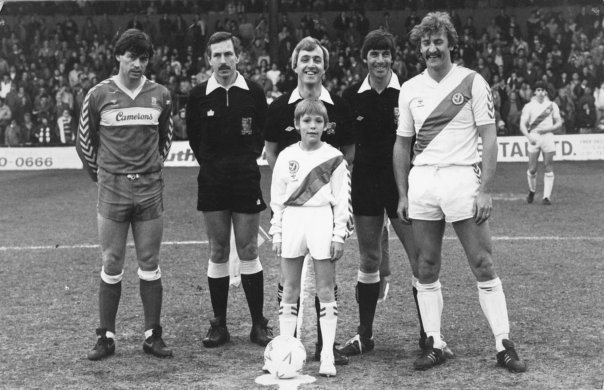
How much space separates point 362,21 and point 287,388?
83.5ft

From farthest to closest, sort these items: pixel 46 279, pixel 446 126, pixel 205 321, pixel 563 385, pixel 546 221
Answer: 1. pixel 546 221
2. pixel 46 279
3. pixel 205 321
4. pixel 446 126
5. pixel 563 385

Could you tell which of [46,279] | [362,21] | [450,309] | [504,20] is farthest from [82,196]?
[504,20]

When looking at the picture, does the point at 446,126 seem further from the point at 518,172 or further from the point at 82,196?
the point at 518,172

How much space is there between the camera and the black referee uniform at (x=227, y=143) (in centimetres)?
696

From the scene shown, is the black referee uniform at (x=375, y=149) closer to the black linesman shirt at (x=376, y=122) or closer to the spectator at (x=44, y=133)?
the black linesman shirt at (x=376, y=122)

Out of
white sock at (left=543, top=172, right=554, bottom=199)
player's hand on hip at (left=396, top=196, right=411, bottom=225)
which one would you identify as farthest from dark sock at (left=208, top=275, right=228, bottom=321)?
white sock at (left=543, top=172, right=554, bottom=199)

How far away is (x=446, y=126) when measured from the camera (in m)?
6.16

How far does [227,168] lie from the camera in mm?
6969

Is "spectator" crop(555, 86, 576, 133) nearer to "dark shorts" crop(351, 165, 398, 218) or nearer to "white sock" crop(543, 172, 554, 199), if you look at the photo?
"white sock" crop(543, 172, 554, 199)

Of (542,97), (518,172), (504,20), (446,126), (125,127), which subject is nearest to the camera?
(446,126)

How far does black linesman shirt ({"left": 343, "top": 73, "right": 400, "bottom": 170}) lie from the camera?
6.75 meters

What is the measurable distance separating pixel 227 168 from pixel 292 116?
0.73 m

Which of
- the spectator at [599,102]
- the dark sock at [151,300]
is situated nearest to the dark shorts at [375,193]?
the dark sock at [151,300]

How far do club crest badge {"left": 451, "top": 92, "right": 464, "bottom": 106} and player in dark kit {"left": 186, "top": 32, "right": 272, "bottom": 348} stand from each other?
1.69 m
